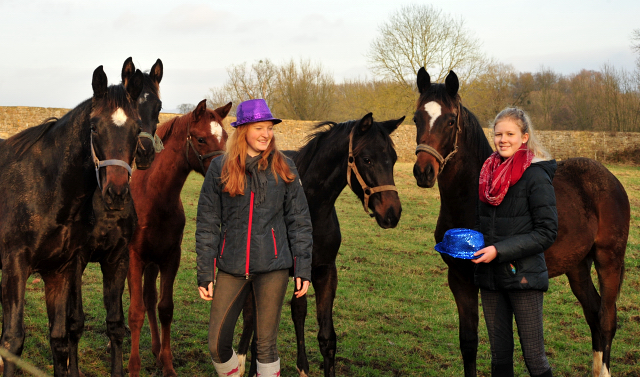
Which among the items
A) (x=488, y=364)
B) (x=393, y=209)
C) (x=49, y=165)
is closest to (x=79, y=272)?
(x=49, y=165)

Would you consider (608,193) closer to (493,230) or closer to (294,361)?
(493,230)

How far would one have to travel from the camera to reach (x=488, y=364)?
425 centimetres

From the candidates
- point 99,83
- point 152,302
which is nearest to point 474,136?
point 99,83

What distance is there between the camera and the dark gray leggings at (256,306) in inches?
105

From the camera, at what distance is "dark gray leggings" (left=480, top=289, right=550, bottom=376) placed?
262 centimetres

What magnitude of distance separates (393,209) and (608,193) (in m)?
2.14

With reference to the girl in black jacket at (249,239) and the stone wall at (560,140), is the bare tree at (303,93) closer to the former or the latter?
the stone wall at (560,140)

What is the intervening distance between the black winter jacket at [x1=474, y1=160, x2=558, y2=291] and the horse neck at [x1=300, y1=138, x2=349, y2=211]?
54.3 inches

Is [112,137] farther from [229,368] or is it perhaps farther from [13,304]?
[229,368]

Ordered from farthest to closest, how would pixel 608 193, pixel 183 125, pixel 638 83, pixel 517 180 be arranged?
pixel 638 83, pixel 183 125, pixel 608 193, pixel 517 180

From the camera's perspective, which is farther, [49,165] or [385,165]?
[385,165]

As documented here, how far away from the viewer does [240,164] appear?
275 centimetres

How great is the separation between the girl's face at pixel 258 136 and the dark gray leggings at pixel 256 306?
73cm

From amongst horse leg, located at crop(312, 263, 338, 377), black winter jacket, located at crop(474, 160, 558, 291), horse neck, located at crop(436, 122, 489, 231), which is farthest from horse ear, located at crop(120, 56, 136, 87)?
black winter jacket, located at crop(474, 160, 558, 291)
